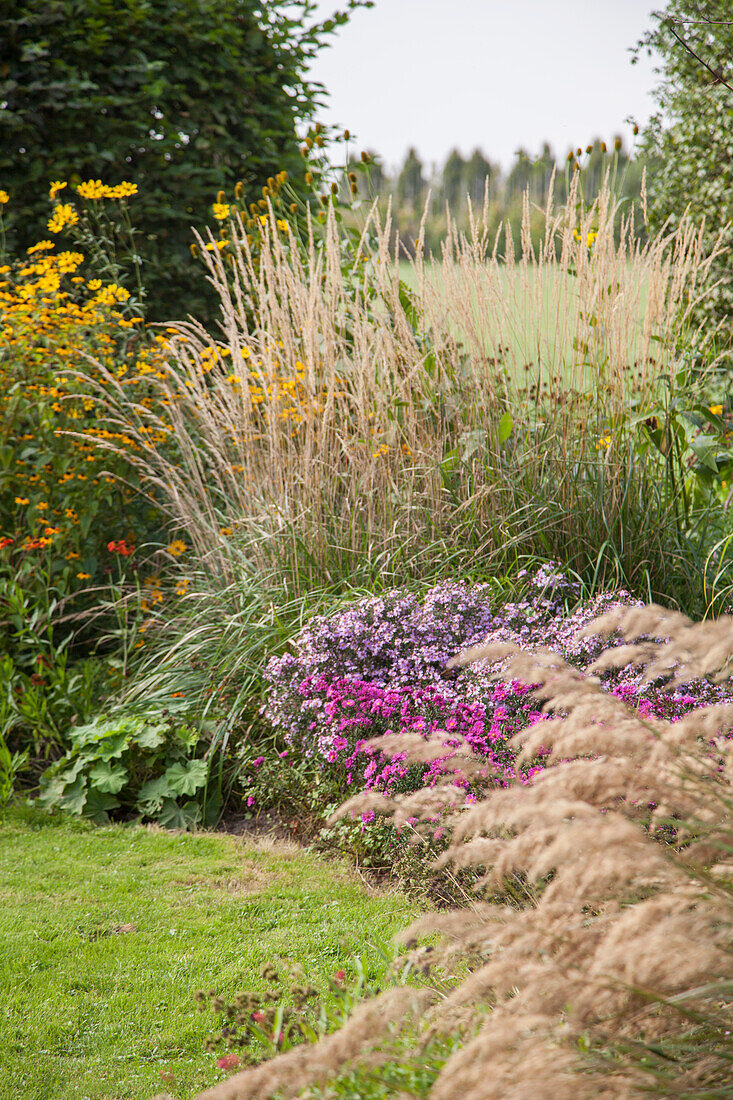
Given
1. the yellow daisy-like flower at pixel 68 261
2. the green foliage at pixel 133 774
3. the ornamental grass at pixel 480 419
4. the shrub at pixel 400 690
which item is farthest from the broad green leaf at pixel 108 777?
the yellow daisy-like flower at pixel 68 261

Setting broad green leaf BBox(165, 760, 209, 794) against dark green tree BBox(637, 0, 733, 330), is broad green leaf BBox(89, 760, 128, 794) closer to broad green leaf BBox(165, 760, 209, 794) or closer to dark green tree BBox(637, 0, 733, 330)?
broad green leaf BBox(165, 760, 209, 794)

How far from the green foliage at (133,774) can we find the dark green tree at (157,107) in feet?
10.6

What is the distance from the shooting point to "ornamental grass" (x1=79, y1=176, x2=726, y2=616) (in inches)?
142

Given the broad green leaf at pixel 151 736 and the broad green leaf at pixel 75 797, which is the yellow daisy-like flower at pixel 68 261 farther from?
the broad green leaf at pixel 75 797

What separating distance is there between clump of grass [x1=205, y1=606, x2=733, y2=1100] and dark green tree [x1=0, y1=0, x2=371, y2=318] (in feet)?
16.6

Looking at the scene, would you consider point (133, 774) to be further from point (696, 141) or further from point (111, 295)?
point (696, 141)

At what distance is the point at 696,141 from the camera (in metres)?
5.91

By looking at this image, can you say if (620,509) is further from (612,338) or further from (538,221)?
(538,221)

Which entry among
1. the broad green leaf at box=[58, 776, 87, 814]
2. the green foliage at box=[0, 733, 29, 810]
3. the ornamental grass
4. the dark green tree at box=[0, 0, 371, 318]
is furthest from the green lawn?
the dark green tree at box=[0, 0, 371, 318]

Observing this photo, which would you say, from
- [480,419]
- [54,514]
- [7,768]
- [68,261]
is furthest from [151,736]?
[68,261]

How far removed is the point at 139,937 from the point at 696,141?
5811mm

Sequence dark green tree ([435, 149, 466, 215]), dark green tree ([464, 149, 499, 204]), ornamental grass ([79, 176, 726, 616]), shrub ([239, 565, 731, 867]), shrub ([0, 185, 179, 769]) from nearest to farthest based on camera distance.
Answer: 1. shrub ([239, 565, 731, 867])
2. ornamental grass ([79, 176, 726, 616])
3. shrub ([0, 185, 179, 769])
4. dark green tree ([464, 149, 499, 204])
5. dark green tree ([435, 149, 466, 215])

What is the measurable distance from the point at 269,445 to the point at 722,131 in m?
3.67

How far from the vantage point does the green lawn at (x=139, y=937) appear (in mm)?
2031
